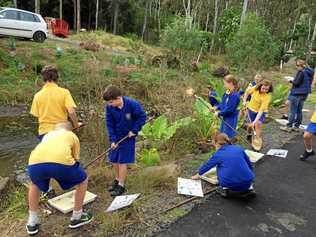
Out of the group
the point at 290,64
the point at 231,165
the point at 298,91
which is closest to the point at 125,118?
the point at 231,165

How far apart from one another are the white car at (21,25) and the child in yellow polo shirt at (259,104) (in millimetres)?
13558

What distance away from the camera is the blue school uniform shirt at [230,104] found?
604 centimetres

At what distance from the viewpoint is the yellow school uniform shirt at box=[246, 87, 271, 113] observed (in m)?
7.02

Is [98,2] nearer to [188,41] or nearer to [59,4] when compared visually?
[59,4]

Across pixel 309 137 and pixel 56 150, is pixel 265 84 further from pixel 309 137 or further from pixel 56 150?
pixel 56 150

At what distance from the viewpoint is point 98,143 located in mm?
6398

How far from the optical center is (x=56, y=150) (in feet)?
12.0

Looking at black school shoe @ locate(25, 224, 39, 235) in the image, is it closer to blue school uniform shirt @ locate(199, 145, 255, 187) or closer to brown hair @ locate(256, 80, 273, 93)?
blue school uniform shirt @ locate(199, 145, 255, 187)

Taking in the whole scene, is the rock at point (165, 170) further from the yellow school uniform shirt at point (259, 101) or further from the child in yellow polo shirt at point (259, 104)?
the yellow school uniform shirt at point (259, 101)

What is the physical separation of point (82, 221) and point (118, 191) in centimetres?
86

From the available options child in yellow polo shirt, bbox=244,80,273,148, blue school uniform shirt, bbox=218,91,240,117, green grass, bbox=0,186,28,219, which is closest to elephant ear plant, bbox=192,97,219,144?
child in yellow polo shirt, bbox=244,80,273,148

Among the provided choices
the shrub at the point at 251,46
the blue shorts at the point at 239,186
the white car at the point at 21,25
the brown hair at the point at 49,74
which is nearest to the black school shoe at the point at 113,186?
the blue shorts at the point at 239,186

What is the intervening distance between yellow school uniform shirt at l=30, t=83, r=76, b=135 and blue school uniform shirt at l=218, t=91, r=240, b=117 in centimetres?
259

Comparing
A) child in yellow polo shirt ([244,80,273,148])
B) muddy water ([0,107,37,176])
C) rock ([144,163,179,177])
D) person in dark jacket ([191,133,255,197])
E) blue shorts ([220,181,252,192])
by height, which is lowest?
muddy water ([0,107,37,176])
